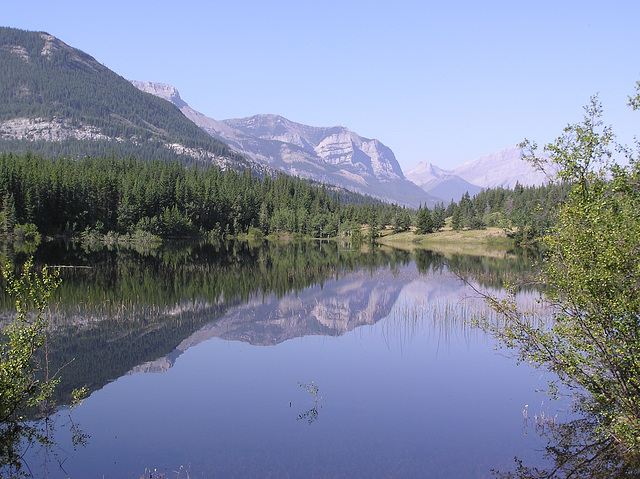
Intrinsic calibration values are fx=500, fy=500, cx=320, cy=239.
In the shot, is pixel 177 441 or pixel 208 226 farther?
pixel 208 226

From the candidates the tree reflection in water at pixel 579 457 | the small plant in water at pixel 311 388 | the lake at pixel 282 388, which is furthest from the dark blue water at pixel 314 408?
the tree reflection in water at pixel 579 457

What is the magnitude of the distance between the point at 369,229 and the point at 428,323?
13397cm

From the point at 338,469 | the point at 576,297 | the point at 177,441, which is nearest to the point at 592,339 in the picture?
the point at 576,297

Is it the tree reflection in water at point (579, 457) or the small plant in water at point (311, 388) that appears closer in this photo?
the tree reflection in water at point (579, 457)

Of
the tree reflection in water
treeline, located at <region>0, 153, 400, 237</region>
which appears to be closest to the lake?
the tree reflection in water

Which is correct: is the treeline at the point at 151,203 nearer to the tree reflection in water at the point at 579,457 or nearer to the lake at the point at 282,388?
the lake at the point at 282,388

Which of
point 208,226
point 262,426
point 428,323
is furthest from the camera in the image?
point 208,226

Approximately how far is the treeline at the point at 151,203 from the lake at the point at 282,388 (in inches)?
2751

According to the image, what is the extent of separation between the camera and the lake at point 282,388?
15.2 m

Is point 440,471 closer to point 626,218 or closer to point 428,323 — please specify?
point 626,218

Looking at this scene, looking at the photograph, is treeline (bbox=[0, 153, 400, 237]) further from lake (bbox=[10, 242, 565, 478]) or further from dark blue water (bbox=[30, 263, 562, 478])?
dark blue water (bbox=[30, 263, 562, 478])

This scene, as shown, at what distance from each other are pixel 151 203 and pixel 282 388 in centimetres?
11519

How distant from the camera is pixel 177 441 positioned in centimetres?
1611

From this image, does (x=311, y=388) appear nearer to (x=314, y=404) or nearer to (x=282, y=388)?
(x=282, y=388)
